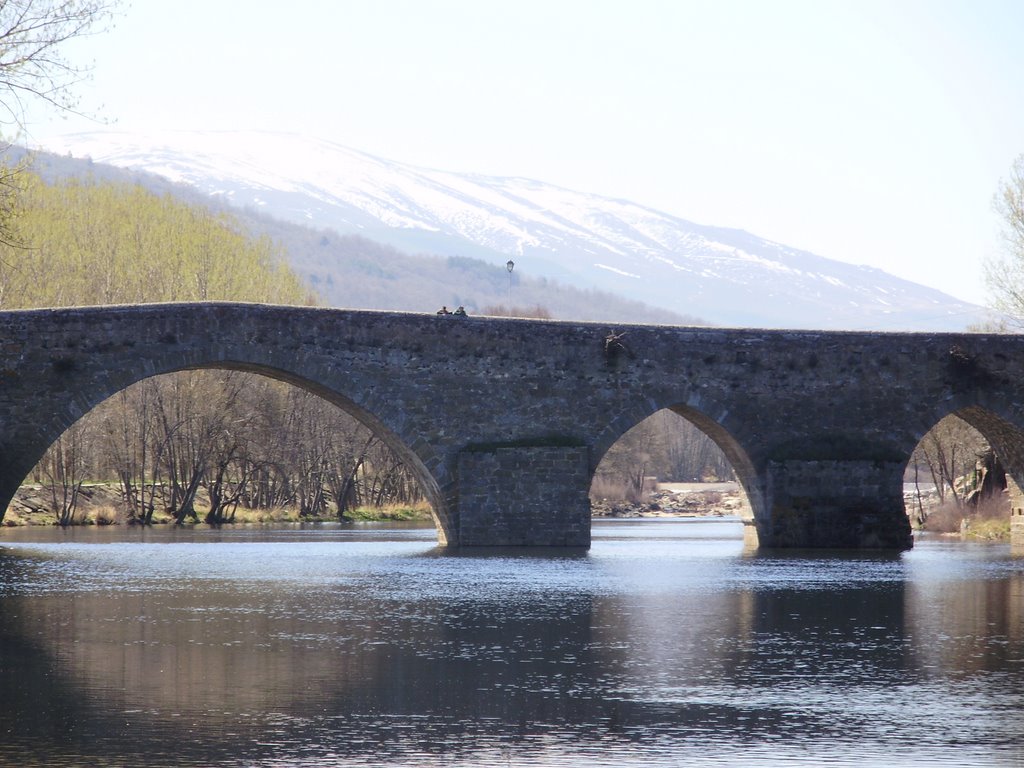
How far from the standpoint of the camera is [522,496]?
2958cm

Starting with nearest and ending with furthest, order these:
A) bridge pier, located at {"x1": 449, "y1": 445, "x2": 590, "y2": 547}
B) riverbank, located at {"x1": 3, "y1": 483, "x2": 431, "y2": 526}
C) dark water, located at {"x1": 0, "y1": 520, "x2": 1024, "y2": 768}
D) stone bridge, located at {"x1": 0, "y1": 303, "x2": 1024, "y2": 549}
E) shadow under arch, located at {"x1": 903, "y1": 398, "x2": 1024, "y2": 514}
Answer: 1. dark water, located at {"x1": 0, "y1": 520, "x2": 1024, "y2": 768}
2. stone bridge, located at {"x1": 0, "y1": 303, "x2": 1024, "y2": 549}
3. bridge pier, located at {"x1": 449, "y1": 445, "x2": 590, "y2": 547}
4. shadow under arch, located at {"x1": 903, "y1": 398, "x2": 1024, "y2": 514}
5. riverbank, located at {"x1": 3, "y1": 483, "x2": 431, "y2": 526}

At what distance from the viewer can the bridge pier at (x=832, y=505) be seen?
30.5 m

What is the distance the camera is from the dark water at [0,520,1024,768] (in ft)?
29.7

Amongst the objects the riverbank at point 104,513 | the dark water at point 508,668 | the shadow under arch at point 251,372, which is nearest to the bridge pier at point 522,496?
the shadow under arch at point 251,372

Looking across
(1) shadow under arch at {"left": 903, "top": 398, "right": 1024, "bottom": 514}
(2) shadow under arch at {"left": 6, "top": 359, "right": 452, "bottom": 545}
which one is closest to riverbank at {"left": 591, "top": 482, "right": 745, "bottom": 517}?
(1) shadow under arch at {"left": 903, "top": 398, "right": 1024, "bottom": 514}

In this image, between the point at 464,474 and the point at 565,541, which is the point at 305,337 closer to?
the point at 464,474

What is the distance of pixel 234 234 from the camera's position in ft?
175

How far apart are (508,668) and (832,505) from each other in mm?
19497

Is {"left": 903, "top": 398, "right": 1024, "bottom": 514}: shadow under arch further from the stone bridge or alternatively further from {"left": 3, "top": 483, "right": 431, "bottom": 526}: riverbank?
{"left": 3, "top": 483, "right": 431, "bottom": 526}: riverbank

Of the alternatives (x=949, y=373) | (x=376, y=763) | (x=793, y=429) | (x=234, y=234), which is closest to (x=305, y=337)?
(x=793, y=429)

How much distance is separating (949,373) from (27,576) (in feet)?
59.6

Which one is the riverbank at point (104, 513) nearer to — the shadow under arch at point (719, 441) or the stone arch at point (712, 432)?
the shadow under arch at point (719, 441)

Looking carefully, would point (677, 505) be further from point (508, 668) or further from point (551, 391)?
point (508, 668)

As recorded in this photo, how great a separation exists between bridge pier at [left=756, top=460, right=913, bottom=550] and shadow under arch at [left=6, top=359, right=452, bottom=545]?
21.2 feet
